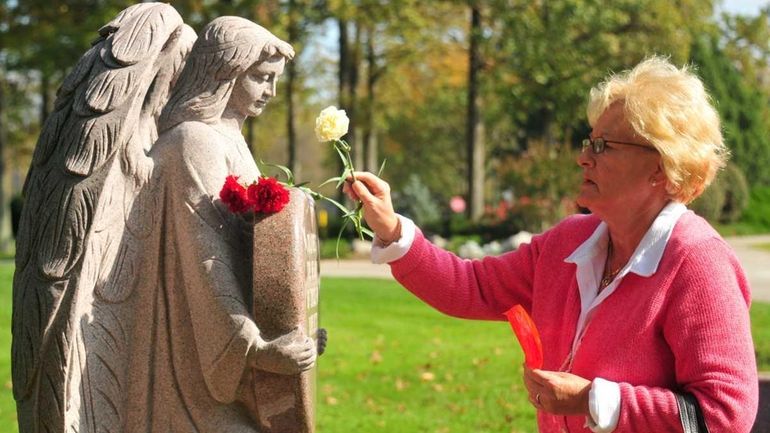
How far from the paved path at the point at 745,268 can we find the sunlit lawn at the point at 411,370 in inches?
97.8

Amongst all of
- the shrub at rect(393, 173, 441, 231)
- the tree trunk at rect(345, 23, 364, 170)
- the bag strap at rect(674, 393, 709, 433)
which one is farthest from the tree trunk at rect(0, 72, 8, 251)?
the bag strap at rect(674, 393, 709, 433)

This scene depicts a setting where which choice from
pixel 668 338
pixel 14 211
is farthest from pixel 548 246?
pixel 14 211

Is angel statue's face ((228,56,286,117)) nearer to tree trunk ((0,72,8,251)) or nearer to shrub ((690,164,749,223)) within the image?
tree trunk ((0,72,8,251))

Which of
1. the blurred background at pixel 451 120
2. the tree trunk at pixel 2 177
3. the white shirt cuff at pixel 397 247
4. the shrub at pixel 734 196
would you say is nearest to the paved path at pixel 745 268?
the blurred background at pixel 451 120

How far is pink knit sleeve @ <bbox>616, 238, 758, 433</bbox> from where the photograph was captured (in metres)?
2.72

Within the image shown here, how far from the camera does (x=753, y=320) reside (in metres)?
12.4

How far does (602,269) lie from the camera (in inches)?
124

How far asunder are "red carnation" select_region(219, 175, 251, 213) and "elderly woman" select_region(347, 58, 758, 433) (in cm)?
98

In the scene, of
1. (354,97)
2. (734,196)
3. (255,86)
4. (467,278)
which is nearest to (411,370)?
(467,278)

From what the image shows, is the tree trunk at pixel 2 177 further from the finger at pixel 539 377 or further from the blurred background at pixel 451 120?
the finger at pixel 539 377

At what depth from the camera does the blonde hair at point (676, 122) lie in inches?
113

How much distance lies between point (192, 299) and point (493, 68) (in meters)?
22.8

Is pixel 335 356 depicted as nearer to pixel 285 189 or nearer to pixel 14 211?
pixel 285 189

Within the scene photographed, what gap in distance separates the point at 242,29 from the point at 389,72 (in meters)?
29.0
